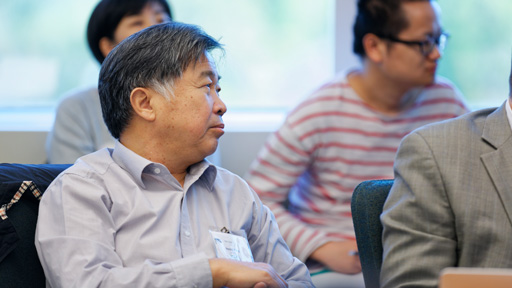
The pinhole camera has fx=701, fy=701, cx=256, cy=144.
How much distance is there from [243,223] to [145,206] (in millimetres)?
271

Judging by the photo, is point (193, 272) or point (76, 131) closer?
point (193, 272)

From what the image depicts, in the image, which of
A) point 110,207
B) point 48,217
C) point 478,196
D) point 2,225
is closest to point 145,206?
point 110,207

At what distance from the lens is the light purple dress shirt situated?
1.50 m

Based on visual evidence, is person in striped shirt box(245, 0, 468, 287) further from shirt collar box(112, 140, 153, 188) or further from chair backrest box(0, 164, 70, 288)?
chair backrest box(0, 164, 70, 288)

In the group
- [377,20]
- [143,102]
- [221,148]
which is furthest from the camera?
[221,148]

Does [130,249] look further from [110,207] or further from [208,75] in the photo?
[208,75]

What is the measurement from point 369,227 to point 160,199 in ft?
1.66

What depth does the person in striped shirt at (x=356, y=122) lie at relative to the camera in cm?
257

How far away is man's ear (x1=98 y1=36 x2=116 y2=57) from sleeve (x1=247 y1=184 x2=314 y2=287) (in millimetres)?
1388

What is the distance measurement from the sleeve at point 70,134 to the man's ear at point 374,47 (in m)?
1.22

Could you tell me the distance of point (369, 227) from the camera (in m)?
1.67

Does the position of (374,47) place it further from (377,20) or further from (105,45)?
(105,45)

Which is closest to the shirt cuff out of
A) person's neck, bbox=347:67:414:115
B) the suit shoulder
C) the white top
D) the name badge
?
the name badge

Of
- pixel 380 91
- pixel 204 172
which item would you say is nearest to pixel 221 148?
pixel 380 91
